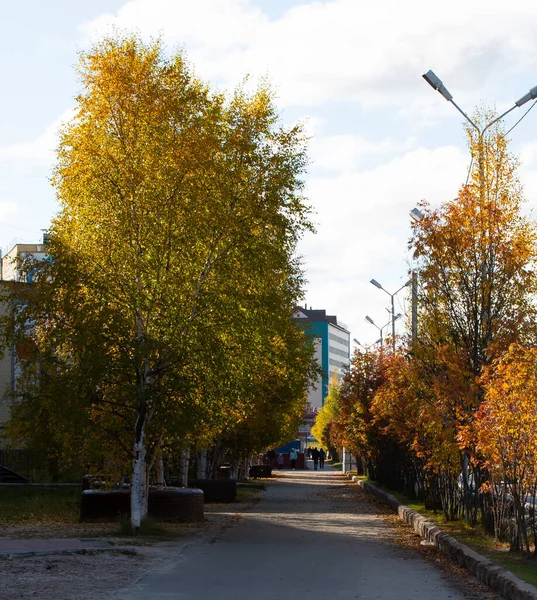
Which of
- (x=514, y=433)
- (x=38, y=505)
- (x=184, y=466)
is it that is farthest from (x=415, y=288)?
(x=38, y=505)

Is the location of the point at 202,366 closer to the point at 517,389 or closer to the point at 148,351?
the point at 148,351

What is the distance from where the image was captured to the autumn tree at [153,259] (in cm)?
1927

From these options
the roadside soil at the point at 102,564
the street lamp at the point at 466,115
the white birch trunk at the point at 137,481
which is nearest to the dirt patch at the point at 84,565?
the roadside soil at the point at 102,564

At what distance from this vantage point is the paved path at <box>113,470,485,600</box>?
12.4m

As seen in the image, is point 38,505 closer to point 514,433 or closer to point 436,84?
point 436,84

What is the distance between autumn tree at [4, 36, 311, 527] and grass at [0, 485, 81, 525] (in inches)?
180

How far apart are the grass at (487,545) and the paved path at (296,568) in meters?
0.80

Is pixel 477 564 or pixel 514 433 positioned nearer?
pixel 477 564

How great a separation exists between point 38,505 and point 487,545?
16760 millimetres

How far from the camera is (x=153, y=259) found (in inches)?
788

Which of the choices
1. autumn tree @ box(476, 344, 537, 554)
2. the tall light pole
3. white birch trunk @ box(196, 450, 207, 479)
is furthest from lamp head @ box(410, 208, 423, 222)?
white birch trunk @ box(196, 450, 207, 479)

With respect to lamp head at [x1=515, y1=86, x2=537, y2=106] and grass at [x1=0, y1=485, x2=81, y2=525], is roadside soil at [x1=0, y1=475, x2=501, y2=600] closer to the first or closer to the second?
grass at [x1=0, y1=485, x2=81, y2=525]

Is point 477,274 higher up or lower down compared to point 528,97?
lower down

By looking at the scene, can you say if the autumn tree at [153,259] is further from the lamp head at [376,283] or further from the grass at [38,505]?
the lamp head at [376,283]
